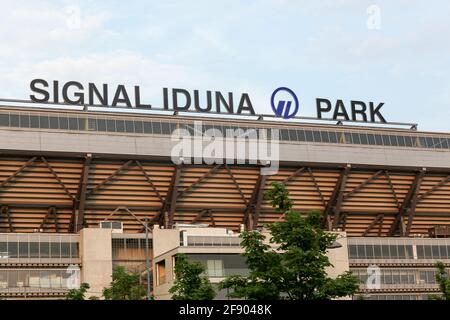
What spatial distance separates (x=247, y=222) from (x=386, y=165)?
23.5m

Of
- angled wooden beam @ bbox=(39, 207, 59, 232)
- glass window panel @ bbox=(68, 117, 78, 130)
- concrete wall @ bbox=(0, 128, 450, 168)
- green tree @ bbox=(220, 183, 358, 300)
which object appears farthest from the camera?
angled wooden beam @ bbox=(39, 207, 59, 232)

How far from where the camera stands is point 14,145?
10638cm

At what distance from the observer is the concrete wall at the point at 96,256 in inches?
4277

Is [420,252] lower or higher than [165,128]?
lower

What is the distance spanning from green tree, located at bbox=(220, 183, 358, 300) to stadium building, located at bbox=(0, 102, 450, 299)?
52.6 metres

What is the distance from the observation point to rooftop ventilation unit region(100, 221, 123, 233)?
11406cm

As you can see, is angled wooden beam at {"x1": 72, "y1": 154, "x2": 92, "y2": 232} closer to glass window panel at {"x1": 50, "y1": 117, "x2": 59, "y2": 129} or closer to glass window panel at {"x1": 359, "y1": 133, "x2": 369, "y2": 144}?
glass window panel at {"x1": 50, "y1": 117, "x2": 59, "y2": 129}

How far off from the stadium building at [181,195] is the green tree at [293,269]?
52.6 metres

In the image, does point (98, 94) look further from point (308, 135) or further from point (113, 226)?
point (308, 135)

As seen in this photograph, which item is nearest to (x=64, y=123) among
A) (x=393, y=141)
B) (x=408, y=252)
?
(x=393, y=141)

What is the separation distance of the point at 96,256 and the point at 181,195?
1699cm

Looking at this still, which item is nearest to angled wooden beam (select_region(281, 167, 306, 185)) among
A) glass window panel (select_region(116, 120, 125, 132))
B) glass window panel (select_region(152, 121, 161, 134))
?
glass window panel (select_region(152, 121, 161, 134))

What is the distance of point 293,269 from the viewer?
4197 cm

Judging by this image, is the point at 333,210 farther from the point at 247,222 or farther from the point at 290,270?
the point at 290,270
